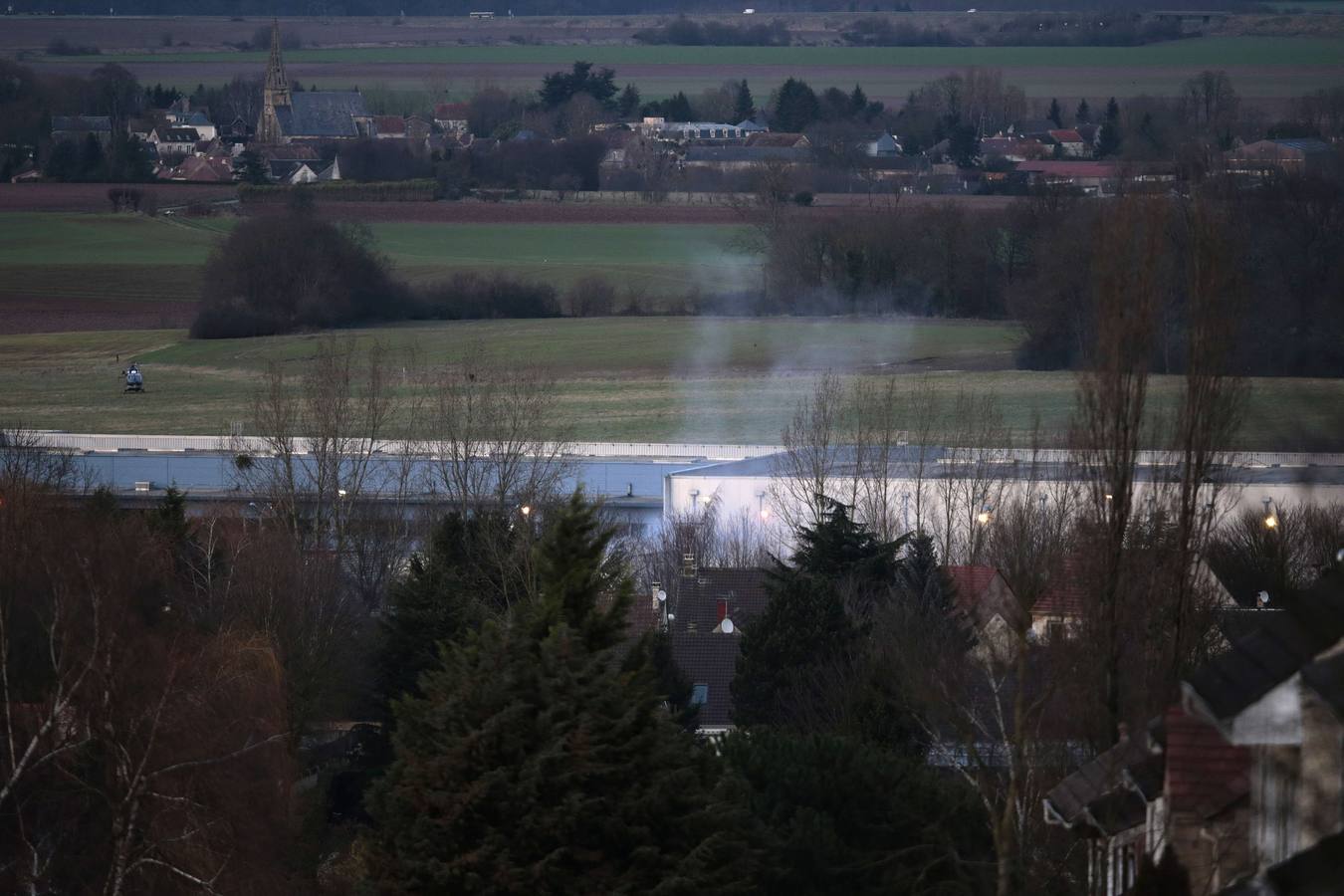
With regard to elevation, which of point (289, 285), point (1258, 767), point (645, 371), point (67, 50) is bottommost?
point (645, 371)

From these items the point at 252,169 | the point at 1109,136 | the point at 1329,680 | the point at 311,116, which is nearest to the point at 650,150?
the point at 252,169

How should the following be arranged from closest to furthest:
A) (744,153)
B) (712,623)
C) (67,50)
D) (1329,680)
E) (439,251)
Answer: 1. (1329,680)
2. (712,623)
3. (439,251)
4. (744,153)
5. (67,50)

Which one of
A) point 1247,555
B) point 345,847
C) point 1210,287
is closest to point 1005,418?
point 1247,555

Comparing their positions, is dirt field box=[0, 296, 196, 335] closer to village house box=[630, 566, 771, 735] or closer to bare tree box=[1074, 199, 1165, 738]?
village house box=[630, 566, 771, 735]

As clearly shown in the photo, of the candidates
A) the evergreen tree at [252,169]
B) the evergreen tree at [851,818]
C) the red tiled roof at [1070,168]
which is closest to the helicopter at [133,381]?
the evergreen tree at [851,818]

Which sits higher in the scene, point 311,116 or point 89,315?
point 311,116

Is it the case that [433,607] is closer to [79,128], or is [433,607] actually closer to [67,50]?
[79,128]

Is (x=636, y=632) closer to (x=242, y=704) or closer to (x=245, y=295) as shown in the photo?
(x=242, y=704)
